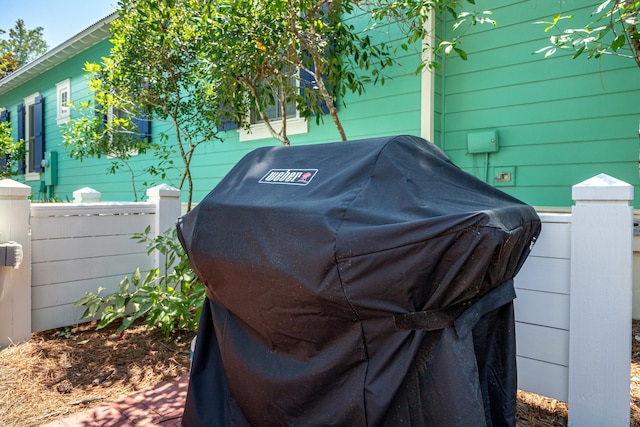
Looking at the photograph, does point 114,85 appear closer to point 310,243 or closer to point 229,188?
point 229,188

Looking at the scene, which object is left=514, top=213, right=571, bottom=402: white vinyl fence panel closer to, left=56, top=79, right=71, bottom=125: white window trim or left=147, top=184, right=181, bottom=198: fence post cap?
left=147, top=184, right=181, bottom=198: fence post cap

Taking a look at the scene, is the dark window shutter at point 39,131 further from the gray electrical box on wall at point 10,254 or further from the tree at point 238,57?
the gray electrical box on wall at point 10,254

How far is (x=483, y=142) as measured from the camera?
4.36 meters

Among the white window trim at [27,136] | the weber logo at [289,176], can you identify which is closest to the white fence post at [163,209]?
the weber logo at [289,176]

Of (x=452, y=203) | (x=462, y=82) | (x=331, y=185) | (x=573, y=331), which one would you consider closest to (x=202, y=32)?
(x=462, y=82)

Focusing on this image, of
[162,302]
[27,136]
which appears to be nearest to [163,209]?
[162,302]

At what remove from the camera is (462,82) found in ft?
15.0

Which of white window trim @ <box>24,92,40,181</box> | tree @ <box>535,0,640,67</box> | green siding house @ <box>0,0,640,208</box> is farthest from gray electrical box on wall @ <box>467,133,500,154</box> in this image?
white window trim @ <box>24,92,40,181</box>

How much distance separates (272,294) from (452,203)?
2.17ft

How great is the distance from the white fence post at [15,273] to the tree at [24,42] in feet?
92.7

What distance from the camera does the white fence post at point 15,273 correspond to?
9.85ft

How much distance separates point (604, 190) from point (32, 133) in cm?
1353

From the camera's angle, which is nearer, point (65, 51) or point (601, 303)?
point (601, 303)

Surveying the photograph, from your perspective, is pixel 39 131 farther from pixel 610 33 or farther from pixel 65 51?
pixel 610 33
